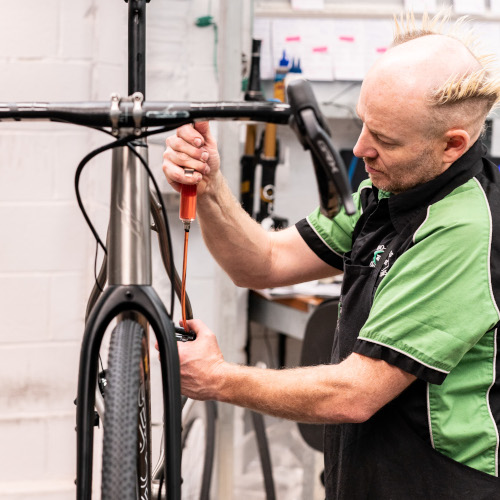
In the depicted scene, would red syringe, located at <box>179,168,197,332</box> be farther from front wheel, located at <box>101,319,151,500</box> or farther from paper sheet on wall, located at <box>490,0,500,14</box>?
paper sheet on wall, located at <box>490,0,500,14</box>

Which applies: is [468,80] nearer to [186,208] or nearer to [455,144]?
[455,144]

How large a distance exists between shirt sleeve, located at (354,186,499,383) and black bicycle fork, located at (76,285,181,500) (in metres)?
0.34

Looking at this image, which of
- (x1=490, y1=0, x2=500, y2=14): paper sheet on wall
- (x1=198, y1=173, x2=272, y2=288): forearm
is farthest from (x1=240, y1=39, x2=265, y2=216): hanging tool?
(x1=198, y1=173, x2=272, y2=288): forearm

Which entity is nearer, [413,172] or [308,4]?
[413,172]

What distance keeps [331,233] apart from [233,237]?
187 mm

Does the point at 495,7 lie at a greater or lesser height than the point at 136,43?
greater

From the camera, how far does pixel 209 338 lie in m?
1.10

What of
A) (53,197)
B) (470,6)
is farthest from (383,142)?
(470,6)

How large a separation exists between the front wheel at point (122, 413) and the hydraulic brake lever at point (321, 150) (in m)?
0.26

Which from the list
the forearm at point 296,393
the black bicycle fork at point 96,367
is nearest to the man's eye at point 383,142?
the forearm at point 296,393

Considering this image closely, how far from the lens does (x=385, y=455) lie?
3.92 ft

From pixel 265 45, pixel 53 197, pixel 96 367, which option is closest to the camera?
pixel 96 367

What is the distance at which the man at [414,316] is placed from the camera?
109 centimetres

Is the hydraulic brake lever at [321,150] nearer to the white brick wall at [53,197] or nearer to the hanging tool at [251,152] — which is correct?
the white brick wall at [53,197]
